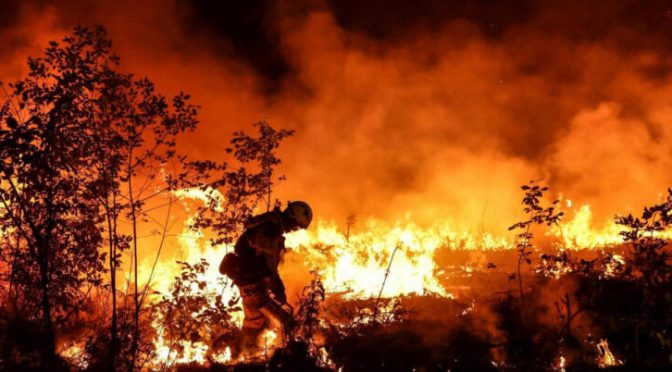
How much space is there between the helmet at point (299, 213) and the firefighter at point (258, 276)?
0.26m

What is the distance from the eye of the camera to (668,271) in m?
5.59

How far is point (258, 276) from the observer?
739 cm

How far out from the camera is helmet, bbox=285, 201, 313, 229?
788cm

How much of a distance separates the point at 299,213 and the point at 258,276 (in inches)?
52.8

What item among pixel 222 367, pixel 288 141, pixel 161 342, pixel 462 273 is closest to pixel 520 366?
pixel 222 367

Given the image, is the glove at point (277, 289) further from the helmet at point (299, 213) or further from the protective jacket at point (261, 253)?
the helmet at point (299, 213)

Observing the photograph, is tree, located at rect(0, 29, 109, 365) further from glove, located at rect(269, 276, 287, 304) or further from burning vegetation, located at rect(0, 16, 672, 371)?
glove, located at rect(269, 276, 287, 304)

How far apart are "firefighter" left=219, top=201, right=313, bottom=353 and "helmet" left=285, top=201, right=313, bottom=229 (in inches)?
10.2

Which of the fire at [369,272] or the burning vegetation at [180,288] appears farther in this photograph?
the fire at [369,272]

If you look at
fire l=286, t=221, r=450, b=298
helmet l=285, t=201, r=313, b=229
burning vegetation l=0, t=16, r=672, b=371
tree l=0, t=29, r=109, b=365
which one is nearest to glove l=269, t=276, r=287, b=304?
burning vegetation l=0, t=16, r=672, b=371

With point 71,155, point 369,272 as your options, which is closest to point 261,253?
point 71,155

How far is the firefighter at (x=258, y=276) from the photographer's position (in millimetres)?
7328

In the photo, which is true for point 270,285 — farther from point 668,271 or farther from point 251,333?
point 668,271

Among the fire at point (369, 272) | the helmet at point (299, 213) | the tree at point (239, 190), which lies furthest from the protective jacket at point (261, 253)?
the fire at point (369, 272)
